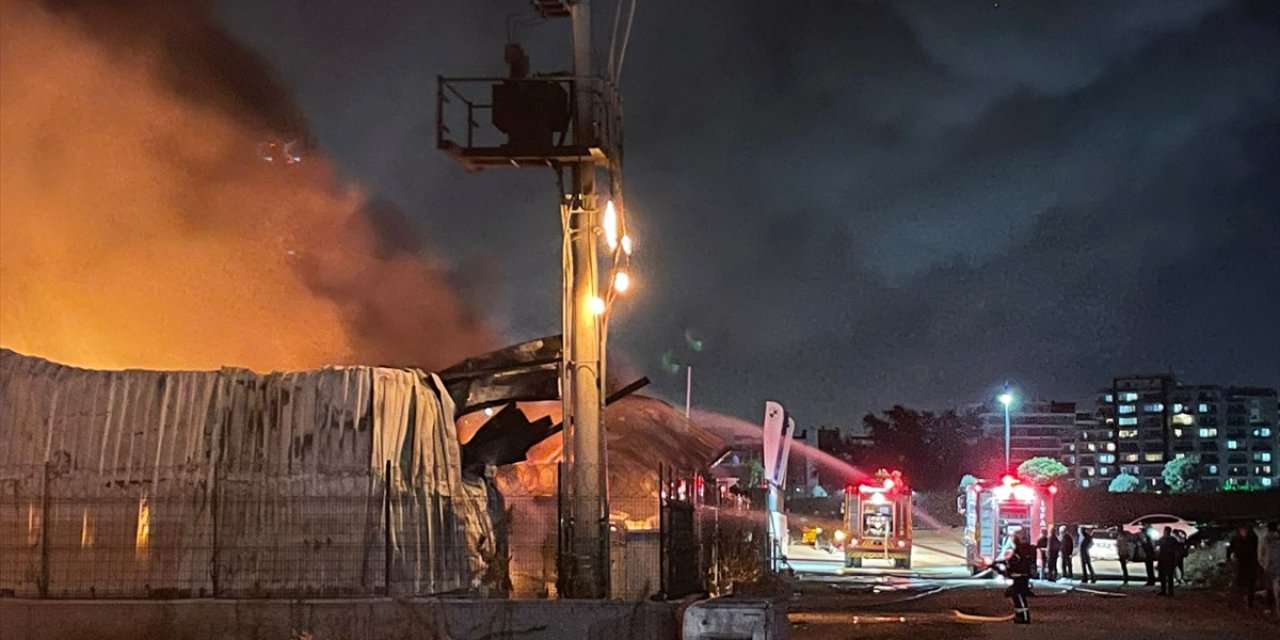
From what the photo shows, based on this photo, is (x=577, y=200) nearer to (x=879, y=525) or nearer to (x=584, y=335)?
(x=584, y=335)

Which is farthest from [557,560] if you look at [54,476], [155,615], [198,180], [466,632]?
[198,180]

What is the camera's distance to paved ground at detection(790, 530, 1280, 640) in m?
18.7

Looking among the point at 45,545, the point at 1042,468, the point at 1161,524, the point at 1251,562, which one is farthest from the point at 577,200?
the point at 1042,468

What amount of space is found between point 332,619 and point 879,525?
23.6 metres

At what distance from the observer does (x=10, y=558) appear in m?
16.0

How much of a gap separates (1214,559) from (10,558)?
85.3 feet

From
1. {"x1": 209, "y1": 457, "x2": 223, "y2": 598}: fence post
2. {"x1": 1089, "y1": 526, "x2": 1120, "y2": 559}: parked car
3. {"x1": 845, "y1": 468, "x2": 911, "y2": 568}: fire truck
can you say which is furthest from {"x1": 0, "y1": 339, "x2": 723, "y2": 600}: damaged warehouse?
{"x1": 1089, "y1": 526, "x2": 1120, "y2": 559}: parked car

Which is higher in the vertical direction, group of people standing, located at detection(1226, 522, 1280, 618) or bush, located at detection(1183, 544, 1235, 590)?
group of people standing, located at detection(1226, 522, 1280, 618)

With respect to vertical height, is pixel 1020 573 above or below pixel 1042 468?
below

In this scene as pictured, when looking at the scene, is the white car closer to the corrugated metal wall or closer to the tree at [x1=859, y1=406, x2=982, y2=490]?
the corrugated metal wall

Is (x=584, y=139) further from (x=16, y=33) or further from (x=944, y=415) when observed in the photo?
(x=944, y=415)

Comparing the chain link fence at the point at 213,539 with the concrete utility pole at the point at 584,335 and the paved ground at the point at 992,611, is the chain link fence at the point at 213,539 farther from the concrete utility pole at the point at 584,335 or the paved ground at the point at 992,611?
the paved ground at the point at 992,611

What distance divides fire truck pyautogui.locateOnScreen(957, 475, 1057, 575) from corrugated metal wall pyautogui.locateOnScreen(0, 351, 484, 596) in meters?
19.2

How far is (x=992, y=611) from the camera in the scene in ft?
72.5
